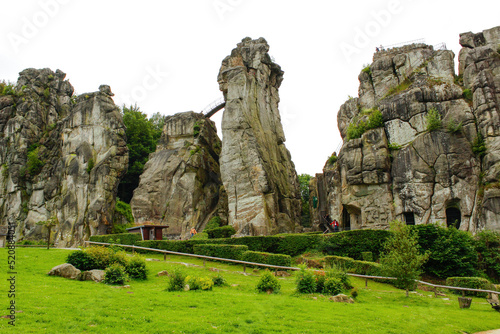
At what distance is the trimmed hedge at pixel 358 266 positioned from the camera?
22703 millimetres

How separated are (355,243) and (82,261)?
1968cm

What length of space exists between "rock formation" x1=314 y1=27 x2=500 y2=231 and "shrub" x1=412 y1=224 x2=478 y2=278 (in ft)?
20.1

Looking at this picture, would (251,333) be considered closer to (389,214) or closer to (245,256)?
(245,256)

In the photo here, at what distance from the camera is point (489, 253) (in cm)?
2842

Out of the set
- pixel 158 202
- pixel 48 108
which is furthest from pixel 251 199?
pixel 48 108

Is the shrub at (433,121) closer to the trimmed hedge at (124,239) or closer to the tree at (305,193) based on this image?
the trimmed hedge at (124,239)

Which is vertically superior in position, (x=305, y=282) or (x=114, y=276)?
(x=114, y=276)

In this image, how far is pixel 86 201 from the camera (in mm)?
50438

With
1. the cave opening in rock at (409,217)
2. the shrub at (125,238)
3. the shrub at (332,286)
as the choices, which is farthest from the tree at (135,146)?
the shrub at (332,286)

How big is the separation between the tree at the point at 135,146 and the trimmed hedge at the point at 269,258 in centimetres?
4254

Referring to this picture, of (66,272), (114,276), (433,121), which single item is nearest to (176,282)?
(114,276)

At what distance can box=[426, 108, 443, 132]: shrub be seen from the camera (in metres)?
38.0

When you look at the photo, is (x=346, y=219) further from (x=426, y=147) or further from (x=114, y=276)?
(x=114, y=276)

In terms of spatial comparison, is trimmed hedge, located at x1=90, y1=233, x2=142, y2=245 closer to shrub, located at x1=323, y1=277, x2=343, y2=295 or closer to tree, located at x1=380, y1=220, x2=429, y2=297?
shrub, located at x1=323, y1=277, x2=343, y2=295
